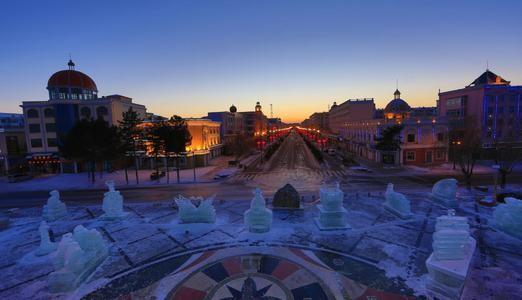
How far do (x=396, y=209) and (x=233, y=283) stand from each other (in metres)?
14.5

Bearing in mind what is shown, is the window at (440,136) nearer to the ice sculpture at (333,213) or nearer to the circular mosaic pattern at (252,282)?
the ice sculpture at (333,213)

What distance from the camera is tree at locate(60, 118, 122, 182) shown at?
34.7 meters

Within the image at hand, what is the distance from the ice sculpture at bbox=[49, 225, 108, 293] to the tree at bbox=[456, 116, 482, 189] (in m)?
33.8

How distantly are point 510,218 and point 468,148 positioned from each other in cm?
1945

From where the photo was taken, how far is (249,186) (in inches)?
1262

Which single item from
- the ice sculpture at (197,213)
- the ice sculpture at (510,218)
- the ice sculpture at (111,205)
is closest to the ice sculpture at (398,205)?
the ice sculpture at (510,218)

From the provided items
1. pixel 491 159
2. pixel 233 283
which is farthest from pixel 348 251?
pixel 491 159

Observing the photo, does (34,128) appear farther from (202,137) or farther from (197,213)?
(197,213)

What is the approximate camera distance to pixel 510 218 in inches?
601

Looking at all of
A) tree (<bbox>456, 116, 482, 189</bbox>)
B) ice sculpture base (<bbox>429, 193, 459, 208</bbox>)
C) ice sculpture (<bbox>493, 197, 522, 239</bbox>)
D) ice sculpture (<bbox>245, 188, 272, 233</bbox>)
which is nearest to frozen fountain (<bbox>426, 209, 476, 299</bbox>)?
ice sculpture (<bbox>493, 197, 522, 239</bbox>)

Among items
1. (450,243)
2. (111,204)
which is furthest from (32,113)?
(450,243)

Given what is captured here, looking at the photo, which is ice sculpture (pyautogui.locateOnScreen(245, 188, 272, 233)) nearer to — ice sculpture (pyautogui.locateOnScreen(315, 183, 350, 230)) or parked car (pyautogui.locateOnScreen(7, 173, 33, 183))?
ice sculpture (pyautogui.locateOnScreen(315, 183, 350, 230))

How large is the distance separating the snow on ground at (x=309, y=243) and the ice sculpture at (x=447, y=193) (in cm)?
72

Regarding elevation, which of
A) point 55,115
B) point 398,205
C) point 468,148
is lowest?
point 398,205
